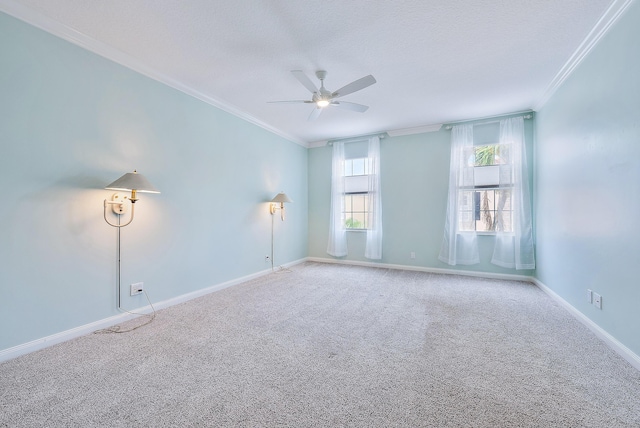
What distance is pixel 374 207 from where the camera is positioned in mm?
5188

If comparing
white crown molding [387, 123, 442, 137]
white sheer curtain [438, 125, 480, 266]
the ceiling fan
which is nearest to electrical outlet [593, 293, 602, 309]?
white sheer curtain [438, 125, 480, 266]

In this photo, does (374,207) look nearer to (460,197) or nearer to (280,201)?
(460,197)

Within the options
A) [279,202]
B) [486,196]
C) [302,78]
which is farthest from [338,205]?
[302,78]

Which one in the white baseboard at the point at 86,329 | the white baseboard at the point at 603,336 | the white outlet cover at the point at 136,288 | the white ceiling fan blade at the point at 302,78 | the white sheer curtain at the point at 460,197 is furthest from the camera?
the white sheer curtain at the point at 460,197

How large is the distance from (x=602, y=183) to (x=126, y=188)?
4246 millimetres

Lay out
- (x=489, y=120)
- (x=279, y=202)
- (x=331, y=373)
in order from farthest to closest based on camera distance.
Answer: (x=279, y=202) → (x=489, y=120) → (x=331, y=373)

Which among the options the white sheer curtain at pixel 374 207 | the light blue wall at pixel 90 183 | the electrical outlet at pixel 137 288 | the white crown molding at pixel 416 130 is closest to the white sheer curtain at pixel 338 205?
the white sheer curtain at pixel 374 207

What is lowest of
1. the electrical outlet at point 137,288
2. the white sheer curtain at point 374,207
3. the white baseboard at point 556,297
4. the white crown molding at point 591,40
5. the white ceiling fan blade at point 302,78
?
the white baseboard at point 556,297

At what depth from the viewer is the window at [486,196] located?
4277mm

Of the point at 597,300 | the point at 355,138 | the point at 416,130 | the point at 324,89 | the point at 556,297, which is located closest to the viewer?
the point at 597,300

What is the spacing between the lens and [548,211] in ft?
11.6

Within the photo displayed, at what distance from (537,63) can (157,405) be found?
4.48 meters

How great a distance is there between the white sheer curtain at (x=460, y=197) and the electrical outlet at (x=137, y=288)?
15.0 feet

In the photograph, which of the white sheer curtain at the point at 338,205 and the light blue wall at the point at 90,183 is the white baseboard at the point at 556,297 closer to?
the white sheer curtain at the point at 338,205
